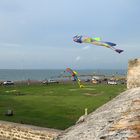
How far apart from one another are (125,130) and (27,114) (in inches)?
786

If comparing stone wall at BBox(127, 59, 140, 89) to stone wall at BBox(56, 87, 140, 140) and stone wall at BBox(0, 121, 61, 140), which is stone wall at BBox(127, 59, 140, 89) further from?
stone wall at BBox(0, 121, 61, 140)

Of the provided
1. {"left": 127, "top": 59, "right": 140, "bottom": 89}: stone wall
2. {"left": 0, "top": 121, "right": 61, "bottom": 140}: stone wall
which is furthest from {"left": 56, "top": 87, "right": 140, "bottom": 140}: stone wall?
{"left": 0, "top": 121, "right": 61, "bottom": 140}: stone wall

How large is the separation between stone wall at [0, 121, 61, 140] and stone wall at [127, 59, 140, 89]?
5848 millimetres

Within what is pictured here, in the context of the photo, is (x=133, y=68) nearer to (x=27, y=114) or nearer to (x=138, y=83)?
(x=138, y=83)

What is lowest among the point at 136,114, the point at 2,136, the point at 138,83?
the point at 2,136

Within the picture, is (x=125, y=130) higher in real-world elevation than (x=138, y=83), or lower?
lower

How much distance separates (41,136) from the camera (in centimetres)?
1532

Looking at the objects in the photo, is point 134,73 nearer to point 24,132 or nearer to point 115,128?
point 115,128

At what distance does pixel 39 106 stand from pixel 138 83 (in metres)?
19.1

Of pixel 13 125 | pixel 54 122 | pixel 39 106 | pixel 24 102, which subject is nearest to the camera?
pixel 13 125

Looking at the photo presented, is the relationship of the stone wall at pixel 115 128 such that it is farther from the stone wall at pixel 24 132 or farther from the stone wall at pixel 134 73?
the stone wall at pixel 24 132

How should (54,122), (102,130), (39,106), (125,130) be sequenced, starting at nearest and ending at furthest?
(125,130), (102,130), (54,122), (39,106)

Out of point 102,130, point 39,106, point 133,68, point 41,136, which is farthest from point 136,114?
point 39,106

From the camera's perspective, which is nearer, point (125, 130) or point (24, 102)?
point (125, 130)
